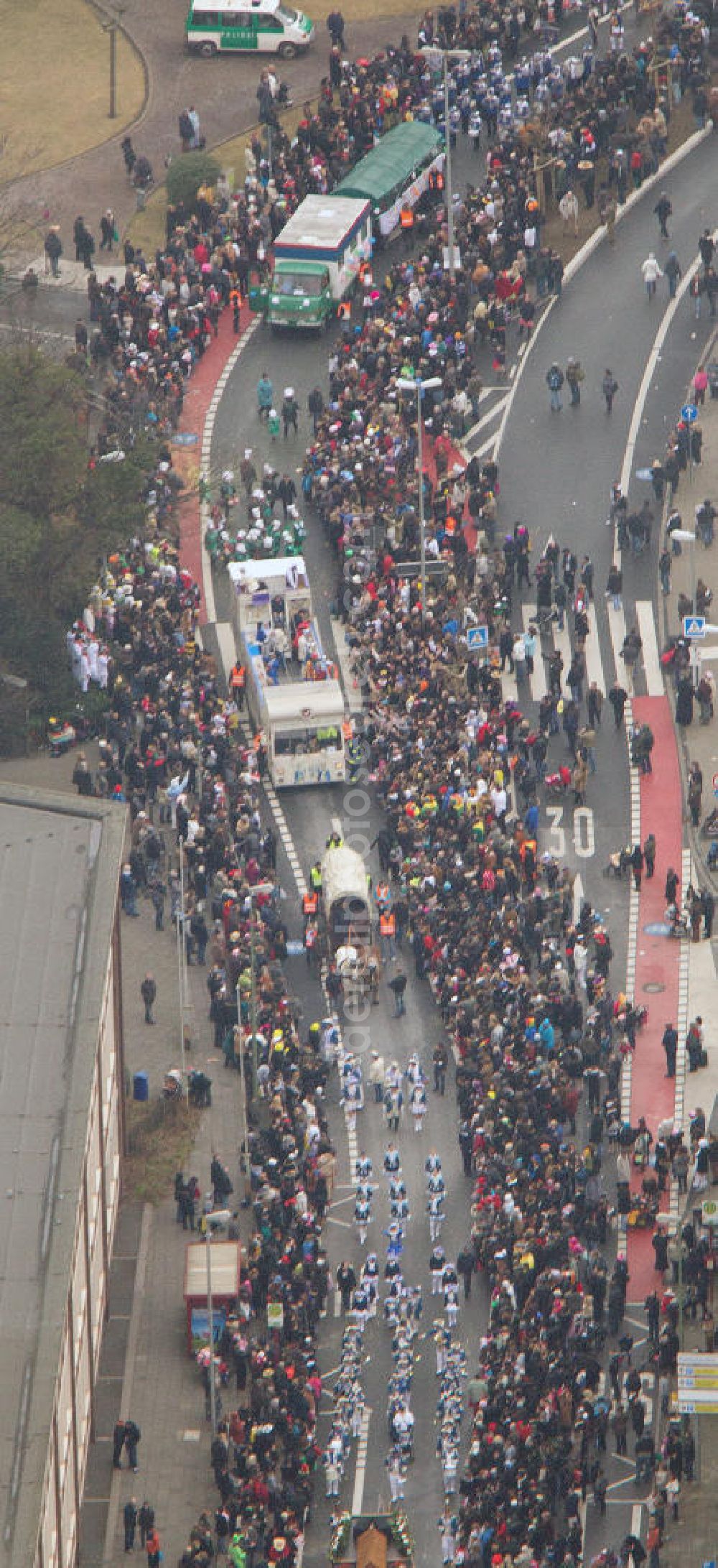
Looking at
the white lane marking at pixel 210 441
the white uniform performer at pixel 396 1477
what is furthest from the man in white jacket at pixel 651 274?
the white uniform performer at pixel 396 1477

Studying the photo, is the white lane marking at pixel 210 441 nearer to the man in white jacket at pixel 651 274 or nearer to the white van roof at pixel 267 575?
the white van roof at pixel 267 575

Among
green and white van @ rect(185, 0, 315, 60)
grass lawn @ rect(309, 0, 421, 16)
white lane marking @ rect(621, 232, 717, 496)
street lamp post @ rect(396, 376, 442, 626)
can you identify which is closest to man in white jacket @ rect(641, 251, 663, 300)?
white lane marking @ rect(621, 232, 717, 496)

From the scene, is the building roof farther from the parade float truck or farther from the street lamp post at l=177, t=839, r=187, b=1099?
the street lamp post at l=177, t=839, r=187, b=1099

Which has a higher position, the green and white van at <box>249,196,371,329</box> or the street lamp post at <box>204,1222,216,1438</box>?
the green and white van at <box>249,196,371,329</box>

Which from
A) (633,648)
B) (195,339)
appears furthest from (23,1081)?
(195,339)

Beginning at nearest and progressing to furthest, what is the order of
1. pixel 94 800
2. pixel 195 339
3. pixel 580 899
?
pixel 94 800 → pixel 580 899 → pixel 195 339

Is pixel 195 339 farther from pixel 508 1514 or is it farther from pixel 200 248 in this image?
pixel 508 1514
